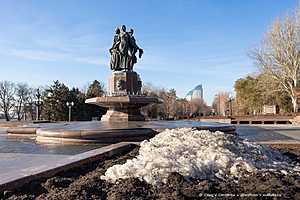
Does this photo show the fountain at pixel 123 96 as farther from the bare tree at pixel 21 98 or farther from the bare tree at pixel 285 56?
the bare tree at pixel 21 98

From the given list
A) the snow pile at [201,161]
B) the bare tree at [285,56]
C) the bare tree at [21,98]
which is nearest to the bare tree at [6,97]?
the bare tree at [21,98]

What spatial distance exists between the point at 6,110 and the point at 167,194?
63731 millimetres

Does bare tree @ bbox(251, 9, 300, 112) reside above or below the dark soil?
above

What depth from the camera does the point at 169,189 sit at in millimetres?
3646

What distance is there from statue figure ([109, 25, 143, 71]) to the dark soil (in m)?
11.9

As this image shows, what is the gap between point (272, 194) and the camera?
341 cm

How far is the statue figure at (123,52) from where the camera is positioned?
15820 mm

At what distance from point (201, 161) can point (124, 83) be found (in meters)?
11.4

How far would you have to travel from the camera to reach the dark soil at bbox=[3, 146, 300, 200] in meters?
3.40

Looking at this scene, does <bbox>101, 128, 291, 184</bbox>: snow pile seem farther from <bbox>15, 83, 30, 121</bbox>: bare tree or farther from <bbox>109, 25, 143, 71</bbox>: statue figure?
<bbox>15, 83, 30, 121</bbox>: bare tree

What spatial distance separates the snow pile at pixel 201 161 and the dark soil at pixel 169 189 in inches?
7.5

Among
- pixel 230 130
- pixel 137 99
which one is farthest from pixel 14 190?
pixel 137 99

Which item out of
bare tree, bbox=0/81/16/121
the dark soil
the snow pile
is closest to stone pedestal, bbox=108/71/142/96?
→ the snow pile

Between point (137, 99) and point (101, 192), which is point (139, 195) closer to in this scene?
point (101, 192)
